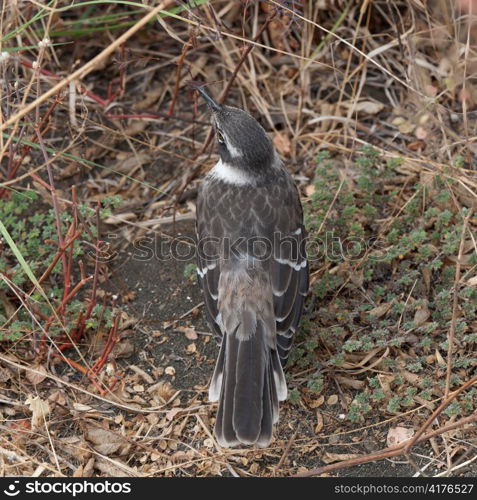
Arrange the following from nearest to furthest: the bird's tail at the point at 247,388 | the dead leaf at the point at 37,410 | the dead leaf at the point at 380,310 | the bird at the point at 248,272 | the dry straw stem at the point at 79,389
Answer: the bird's tail at the point at 247,388 → the bird at the point at 248,272 → the dead leaf at the point at 37,410 → the dry straw stem at the point at 79,389 → the dead leaf at the point at 380,310

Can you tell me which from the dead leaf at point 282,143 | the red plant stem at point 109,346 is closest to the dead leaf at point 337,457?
the red plant stem at point 109,346

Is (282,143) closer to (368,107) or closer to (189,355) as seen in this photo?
(368,107)

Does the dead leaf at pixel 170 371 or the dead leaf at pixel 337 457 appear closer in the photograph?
the dead leaf at pixel 337 457

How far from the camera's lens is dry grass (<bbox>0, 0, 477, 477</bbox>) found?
16.6 ft

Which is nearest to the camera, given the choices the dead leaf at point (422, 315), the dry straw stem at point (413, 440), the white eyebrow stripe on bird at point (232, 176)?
the dry straw stem at point (413, 440)

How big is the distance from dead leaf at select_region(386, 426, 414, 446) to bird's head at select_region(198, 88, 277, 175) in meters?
1.99

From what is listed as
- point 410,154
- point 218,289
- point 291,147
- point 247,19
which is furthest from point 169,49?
point 218,289

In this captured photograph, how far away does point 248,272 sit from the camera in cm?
538

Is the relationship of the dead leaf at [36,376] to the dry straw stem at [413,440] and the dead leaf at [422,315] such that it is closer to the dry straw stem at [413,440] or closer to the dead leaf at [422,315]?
the dry straw stem at [413,440]

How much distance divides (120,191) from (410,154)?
2.39m

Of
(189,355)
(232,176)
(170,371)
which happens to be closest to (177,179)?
(232,176)

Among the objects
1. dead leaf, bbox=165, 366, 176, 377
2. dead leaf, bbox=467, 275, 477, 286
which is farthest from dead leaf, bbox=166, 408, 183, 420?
dead leaf, bbox=467, 275, 477, 286

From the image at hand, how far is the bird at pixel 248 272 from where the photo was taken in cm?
486

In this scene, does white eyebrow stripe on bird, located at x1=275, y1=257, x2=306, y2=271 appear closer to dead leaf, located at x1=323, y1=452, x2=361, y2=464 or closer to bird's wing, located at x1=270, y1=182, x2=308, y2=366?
bird's wing, located at x1=270, y1=182, x2=308, y2=366
